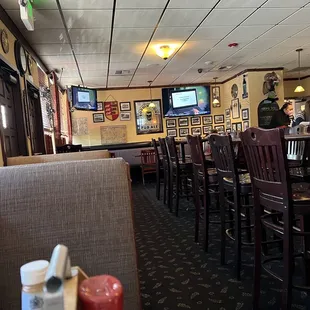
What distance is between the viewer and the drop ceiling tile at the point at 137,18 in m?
4.02

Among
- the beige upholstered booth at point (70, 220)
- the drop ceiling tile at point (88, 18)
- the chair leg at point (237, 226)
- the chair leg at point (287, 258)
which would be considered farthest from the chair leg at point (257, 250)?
the drop ceiling tile at point (88, 18)

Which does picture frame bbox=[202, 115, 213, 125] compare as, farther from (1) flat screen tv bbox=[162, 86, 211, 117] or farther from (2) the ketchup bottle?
(2) the ketchup bottle

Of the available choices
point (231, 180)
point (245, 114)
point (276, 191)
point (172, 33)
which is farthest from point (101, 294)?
point (245, 114)

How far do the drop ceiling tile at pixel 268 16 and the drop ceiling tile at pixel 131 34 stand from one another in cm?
149

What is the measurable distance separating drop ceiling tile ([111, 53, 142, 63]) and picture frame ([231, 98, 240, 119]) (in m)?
3.91

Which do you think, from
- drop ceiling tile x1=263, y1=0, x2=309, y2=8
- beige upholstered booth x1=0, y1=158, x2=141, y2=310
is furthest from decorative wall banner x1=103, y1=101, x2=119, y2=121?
beige upholstered booth x1=0, y1=158, x2=141, y2=310

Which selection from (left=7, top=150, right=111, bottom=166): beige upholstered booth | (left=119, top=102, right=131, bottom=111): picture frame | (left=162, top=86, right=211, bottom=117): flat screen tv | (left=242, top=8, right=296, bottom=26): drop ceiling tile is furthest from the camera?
(left=119, top=102, right=131, bottom=111): picture frame

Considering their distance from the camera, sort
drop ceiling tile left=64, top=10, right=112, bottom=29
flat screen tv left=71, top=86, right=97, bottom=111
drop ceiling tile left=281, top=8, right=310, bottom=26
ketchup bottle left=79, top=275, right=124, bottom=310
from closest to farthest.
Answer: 1. ketchup bottle left=79, top=275, right=124, bottom=310
2. drop ceiling tile left=64, top=10, right=112, bottom=29
3. drop ceiling tile left=281, top=8, right=310, bottom=26
4. flat screen tv left=71, top=86, right=97, bottom=111

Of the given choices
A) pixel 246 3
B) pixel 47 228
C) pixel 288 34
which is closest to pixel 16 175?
pixel 47 228

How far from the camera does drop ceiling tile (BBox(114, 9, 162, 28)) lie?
402cm

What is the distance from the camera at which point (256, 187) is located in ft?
5.98

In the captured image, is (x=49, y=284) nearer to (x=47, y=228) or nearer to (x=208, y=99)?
(x=47, y=228)

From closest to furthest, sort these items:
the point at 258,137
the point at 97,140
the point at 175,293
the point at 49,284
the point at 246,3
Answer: the point at 49,284 → the point at 258,137 → the point at 175,293 → the point at 246,3 → the point at 97,140

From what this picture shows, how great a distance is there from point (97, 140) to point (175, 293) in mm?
8066
